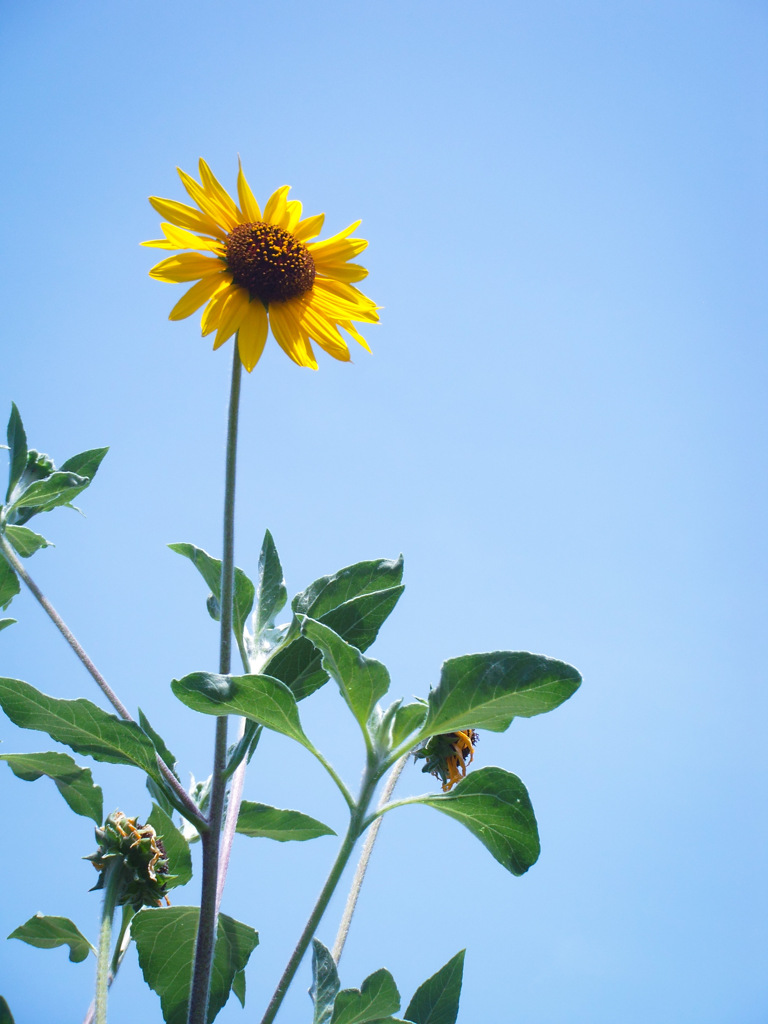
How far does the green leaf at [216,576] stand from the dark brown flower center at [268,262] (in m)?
0.66

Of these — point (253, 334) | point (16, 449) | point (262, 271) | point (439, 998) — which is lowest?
point (439, 998)

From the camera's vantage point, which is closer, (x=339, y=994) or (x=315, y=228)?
(x=339, y=994)

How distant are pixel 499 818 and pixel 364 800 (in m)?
0.22

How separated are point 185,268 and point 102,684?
97 cm

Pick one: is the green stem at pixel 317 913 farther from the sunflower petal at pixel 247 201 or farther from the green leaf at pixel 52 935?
the sunflower petal at pixel 247 201

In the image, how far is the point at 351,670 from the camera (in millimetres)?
1209

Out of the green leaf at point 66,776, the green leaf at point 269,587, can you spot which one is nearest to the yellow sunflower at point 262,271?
the green leaf at point 269,587

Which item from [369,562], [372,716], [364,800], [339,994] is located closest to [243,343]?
[369,562]

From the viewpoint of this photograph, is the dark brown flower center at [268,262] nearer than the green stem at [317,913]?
No

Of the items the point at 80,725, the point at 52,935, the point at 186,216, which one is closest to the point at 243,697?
the point at 80,725

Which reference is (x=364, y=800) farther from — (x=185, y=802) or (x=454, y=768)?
(x=454, y=768)

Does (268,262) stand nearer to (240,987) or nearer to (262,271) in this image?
(262,271)

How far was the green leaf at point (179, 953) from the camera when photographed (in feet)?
4.39

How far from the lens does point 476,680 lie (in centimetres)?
118
